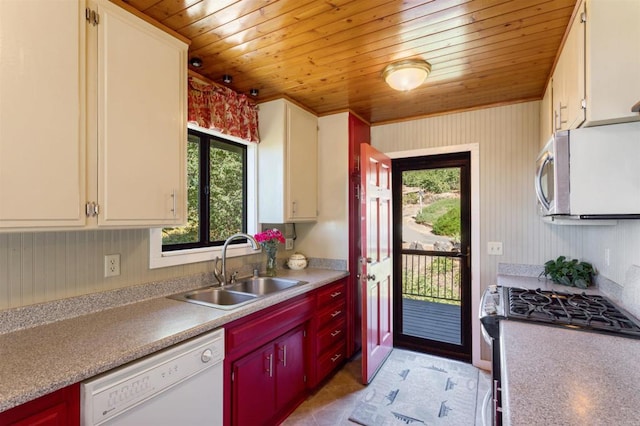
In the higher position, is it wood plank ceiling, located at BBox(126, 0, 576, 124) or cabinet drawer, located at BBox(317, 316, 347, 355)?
wood plank ceiling, located at BBox(126, 0, 576, 124)

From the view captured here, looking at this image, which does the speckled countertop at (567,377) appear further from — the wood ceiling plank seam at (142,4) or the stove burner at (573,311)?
the wood ceiling plank seam at (142,4)

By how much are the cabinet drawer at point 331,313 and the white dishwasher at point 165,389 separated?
3.33 feet

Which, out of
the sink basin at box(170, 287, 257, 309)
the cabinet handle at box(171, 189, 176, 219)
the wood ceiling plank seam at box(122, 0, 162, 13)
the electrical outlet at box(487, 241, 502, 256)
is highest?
the wood ceiling plank seam at box(122, 0, 162, 13)

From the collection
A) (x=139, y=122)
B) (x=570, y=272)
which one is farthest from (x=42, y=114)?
(x=570, y=272)

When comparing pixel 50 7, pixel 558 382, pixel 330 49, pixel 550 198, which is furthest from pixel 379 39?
pixel 558 382

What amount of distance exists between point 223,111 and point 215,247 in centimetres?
102

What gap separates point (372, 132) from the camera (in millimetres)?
3355

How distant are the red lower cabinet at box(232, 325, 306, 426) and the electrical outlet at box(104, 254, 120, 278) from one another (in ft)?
2.68

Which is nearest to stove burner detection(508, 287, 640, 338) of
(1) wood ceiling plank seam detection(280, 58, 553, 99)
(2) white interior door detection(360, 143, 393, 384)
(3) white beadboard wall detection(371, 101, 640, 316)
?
(3) white beadboard wall detection(371, 101, 640, 316)

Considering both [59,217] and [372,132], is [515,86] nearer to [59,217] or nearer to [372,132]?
[372,132]

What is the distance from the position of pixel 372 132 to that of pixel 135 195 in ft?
8.11

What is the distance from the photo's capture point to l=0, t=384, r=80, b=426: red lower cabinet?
0.91 metres

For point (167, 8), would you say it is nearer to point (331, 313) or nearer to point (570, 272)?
point (331, 313)

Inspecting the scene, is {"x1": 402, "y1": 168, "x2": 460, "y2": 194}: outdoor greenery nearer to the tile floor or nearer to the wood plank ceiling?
the wood plank ceiling
